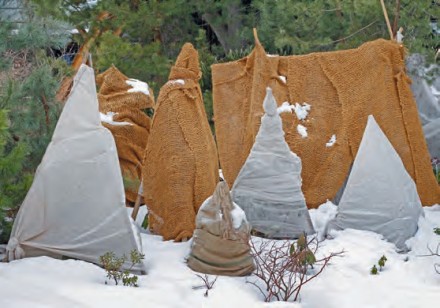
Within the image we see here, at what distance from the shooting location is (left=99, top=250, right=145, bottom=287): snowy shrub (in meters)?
4.65

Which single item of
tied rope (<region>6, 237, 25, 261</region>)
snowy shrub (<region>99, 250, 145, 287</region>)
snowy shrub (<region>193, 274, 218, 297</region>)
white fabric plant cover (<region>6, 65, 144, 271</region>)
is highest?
white fabric plant cover (<region>6, 65, 144, 271</region>)

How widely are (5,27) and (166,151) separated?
161 centimetres

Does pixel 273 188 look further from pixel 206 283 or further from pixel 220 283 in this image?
pixel 206 283

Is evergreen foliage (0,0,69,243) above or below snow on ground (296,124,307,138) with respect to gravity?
above

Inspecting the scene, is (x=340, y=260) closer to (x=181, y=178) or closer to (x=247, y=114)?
(x=181, y=178)

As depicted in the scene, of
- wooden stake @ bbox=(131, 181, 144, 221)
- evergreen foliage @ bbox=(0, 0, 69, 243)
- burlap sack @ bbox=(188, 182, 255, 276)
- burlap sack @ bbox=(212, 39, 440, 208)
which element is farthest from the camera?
burlap sack @ bbox=(212, 39, 440, 208)

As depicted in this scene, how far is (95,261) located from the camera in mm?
4973

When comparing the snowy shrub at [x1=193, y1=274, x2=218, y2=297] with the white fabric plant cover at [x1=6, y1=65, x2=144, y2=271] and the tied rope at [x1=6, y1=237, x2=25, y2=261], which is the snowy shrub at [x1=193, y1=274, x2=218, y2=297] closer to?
the white fabric plant cover at [x1=6, y1=65, x2=144, y2=271]

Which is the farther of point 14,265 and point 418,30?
point 418,30

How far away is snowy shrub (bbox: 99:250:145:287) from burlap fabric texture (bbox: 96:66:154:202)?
1.87 meters

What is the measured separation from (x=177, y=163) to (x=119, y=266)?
135cm

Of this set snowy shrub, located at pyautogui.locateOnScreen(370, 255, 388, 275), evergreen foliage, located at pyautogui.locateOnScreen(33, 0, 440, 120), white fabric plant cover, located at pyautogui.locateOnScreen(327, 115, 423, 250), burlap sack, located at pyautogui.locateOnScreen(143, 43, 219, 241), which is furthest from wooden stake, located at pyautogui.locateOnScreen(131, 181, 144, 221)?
evergreen foliage, located at pyautogui.locateOnScreen(33, 0, 440, 120)

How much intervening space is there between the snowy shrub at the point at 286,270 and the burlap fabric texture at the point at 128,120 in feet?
6.40

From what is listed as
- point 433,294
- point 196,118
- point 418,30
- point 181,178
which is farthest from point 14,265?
point 418,30
